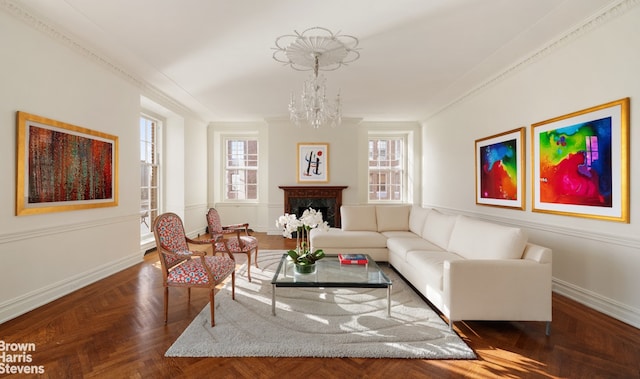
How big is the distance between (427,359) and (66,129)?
422cm

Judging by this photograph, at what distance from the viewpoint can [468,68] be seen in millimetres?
4094

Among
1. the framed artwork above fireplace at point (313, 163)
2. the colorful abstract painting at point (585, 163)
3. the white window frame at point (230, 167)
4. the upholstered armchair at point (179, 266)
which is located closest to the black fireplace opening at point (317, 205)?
the framed artwork above fireplace at point (313, 163)

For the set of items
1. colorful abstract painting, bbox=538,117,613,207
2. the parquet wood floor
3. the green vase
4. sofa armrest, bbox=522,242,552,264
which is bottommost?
the parquet wood floor

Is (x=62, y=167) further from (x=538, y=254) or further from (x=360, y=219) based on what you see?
(x=538, y=254)

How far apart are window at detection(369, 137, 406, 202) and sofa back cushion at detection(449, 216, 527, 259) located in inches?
162

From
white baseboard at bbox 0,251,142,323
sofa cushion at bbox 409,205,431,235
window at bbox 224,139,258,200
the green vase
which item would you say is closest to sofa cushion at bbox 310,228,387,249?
sofa cushion at bbox 409,205,431,235

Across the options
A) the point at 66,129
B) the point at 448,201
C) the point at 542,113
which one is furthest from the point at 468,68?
the point at 66,129

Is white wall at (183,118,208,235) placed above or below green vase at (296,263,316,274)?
above

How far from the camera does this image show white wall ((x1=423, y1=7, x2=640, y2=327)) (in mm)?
2529

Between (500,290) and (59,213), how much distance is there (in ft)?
14.6

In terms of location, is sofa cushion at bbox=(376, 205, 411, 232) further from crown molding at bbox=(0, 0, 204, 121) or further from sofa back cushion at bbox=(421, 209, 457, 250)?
crown molding at bbox=(0, 0, 204, 121)

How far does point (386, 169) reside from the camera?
25.2ft

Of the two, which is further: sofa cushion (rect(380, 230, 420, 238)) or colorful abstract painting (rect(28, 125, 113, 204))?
sofa cushion (rect(380, 230, 420, 238))

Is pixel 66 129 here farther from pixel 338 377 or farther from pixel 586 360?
pixel 586 360
